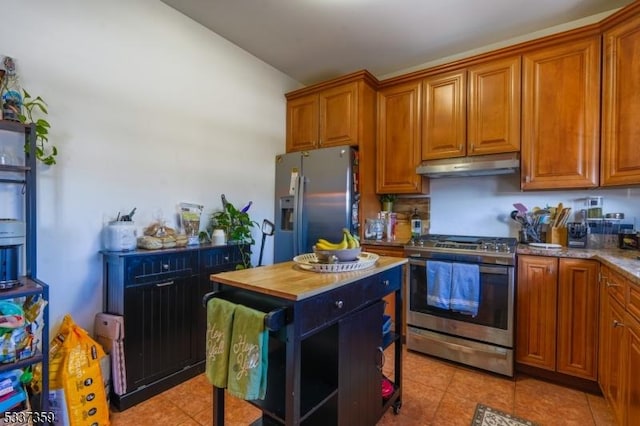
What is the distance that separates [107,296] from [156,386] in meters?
0.66

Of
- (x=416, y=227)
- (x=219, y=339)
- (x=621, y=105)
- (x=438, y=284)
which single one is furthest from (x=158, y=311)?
(x=621, y=105)

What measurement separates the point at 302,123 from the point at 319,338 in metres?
2.53

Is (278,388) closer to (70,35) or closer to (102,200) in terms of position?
(102,200)

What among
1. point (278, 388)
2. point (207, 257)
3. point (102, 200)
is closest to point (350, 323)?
point (278, 388)

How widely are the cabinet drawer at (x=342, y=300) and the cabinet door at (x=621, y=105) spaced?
70.8 inches

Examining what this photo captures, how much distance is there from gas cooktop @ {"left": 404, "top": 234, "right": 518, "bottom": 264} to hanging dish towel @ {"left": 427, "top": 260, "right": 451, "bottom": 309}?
0.09 metres

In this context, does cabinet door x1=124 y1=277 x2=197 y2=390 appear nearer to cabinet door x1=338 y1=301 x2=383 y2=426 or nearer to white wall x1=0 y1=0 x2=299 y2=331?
white wall x1=0 y1=0 x2=299 y2=331

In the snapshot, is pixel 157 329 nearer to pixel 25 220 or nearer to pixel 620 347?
pixel 25 220

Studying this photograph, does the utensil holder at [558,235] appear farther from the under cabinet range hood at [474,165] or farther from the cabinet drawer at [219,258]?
the cabinet drawer at [219,258]

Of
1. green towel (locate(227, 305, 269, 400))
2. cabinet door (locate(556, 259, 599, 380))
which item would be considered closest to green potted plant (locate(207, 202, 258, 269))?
green towel (locate(227, 305, 269, 400))

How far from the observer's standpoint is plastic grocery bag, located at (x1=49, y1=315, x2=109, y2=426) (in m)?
1.56

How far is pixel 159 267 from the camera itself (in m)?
2.03

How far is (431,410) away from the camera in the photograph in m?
1.89

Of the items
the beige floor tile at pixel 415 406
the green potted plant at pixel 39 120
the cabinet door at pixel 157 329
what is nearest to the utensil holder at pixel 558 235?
the beige floor tile at pixel 415 406
